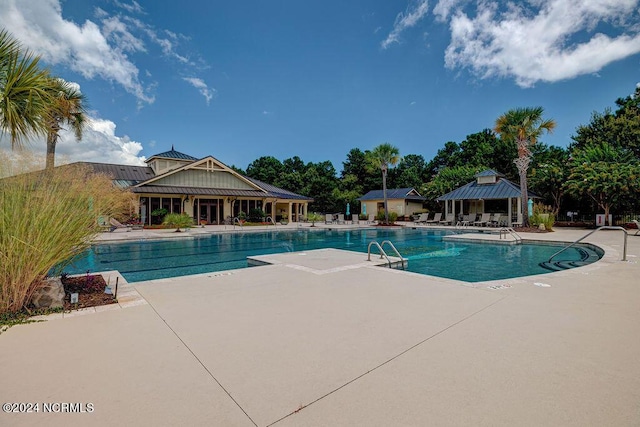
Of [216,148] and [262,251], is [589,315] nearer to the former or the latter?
[262,251]

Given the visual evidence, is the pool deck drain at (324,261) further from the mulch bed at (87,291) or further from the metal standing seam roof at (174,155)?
the metal standing seam roof at (174,155)

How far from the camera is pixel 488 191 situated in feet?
86.5

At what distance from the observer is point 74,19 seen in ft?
43.4

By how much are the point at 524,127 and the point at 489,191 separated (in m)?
8.04

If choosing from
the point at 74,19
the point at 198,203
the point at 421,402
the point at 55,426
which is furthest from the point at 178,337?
the point at 198,203

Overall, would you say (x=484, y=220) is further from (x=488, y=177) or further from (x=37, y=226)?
(x=37, y=226)

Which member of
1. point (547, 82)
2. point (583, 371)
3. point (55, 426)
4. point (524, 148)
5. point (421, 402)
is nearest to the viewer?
point (55, 426)

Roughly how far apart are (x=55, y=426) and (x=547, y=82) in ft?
103

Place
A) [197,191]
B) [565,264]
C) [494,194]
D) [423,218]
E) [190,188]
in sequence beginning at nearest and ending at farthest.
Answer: [565,264] → [494,194] → [197,191] → [190,188] → [423,218]

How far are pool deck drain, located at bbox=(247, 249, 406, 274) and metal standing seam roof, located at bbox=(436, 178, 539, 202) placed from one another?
66.0ft

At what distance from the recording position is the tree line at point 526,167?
1925cm

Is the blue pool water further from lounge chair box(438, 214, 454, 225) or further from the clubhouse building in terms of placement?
lounge chair box(438, 214, 454, 225)

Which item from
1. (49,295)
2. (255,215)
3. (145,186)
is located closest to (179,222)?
(145,186)

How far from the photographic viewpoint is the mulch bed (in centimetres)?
476
